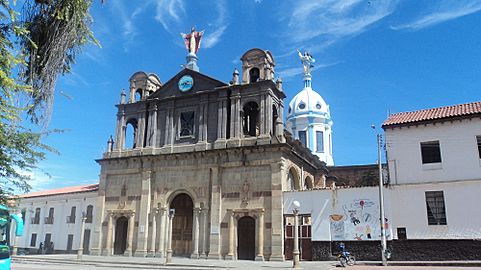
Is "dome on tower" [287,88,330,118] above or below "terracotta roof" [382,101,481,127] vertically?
above

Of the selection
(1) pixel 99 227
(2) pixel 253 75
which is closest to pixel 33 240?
(1) pixel 99 227

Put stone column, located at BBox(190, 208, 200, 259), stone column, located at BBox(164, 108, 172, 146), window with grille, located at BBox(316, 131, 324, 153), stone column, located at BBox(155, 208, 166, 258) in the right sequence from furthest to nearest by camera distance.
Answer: window with grille, located at BBox(316, 131, 324, 153) < stone column, located at BBox(164, 108, 172, 146) < stone column, located at BBox(155, 208, 166, 258) < stone column, located at BBox(190, 208, 200, 259)

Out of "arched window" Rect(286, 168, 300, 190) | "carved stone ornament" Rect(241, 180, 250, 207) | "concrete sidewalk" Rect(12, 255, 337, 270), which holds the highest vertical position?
"arched window" Rect(286, 168, 300, 190)

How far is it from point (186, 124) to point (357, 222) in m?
15.2

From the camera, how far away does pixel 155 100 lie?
34.4 m

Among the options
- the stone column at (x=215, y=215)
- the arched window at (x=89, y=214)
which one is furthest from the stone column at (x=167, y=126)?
the arched window at (x=89, y=214)

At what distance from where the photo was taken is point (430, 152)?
24.4m

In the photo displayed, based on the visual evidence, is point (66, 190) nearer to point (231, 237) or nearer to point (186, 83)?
point (186, 83)

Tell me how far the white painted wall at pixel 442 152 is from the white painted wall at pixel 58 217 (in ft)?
87.6

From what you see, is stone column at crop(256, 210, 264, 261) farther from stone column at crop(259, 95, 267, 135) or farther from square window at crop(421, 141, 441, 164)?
square window at crop(421, 141, 441, 164)

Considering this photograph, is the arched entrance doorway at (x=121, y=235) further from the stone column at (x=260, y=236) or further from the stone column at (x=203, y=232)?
the stone column at (x=260, y=236)

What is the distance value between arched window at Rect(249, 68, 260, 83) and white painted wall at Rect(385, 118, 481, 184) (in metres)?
11.0

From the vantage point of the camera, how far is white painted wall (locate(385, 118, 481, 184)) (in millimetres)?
23328

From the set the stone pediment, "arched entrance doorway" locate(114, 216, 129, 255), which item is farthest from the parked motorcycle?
"arched entrance doorway" locate(114, 216, 129, 255)
